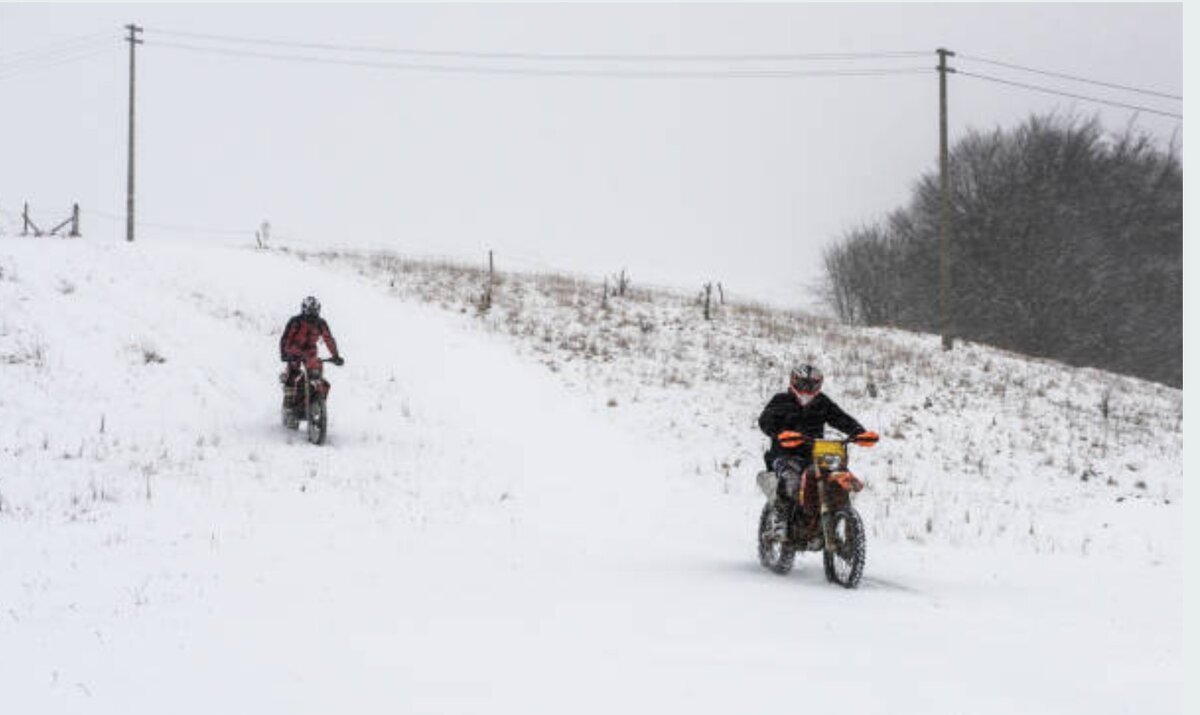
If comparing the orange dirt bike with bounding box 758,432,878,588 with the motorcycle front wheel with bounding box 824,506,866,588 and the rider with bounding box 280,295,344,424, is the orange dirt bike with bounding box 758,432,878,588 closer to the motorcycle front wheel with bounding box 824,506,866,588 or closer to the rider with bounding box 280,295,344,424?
the motorcycle front wheel with bounding box 824,506,866,588

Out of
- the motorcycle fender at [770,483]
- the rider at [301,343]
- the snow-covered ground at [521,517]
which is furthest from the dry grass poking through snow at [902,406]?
the rider at [301,343]

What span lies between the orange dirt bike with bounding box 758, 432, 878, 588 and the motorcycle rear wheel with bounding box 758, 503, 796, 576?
1 centimetres

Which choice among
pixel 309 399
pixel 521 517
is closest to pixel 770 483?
pixel 521 517

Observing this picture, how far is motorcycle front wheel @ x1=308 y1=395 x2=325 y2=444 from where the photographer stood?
14.3 meters

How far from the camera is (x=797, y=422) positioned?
953 cm

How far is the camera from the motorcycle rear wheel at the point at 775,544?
30.6 ft

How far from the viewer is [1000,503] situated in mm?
15039

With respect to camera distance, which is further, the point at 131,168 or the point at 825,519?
the point at 131,168

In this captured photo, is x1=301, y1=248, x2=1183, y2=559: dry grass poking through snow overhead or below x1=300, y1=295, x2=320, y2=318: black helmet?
below

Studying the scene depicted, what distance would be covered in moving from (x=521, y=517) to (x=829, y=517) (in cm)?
419

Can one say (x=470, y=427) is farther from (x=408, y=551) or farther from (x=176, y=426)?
(x=408, y=551)

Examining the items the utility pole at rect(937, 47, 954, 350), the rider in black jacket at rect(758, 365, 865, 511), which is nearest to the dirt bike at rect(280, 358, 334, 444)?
the rider in black jacket at rect(758, 365, 865, 511)

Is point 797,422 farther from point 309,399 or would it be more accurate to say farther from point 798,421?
point 309,399

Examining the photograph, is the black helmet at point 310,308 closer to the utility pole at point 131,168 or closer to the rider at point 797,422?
the rider at point 797,422
